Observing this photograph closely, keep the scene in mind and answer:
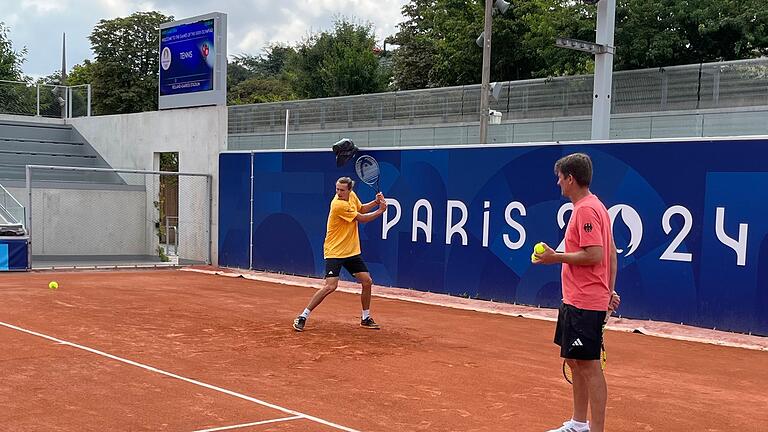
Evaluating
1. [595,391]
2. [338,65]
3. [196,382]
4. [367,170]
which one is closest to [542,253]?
[595,391]

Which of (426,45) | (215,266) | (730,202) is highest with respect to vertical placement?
(426,45)

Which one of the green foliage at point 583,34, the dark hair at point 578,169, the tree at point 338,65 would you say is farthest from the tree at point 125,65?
Answer: the dark hair at point 578,169

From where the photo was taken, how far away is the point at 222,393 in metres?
6.94

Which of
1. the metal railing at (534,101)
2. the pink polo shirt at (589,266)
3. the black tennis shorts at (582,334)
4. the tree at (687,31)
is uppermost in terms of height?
the tree at (687,31)

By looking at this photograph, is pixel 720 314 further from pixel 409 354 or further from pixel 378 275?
pixel 378 275

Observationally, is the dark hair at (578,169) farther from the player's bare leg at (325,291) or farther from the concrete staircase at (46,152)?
the concrete staircase at (46,152)

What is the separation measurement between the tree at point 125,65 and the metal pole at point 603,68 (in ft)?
156

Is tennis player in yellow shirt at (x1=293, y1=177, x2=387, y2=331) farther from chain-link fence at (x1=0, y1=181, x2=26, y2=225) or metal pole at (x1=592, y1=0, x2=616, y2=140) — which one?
chain-link fence at (x1=0, y1=181, x2=26, y2=225)

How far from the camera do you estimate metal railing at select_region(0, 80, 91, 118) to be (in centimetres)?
2903

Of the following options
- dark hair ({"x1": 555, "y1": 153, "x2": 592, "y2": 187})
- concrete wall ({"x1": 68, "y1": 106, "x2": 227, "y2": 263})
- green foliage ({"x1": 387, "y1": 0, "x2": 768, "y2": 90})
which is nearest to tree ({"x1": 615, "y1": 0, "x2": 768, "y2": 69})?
green foliage ({"x1": 387, "y1": 0, "x2": 768, "y2": 90})

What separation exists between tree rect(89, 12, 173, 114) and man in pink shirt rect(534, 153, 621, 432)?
5446 centimetres

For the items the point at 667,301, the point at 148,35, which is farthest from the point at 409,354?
the point at 148,35

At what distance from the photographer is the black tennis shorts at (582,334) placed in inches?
206

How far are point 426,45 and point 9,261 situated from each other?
106 feet
